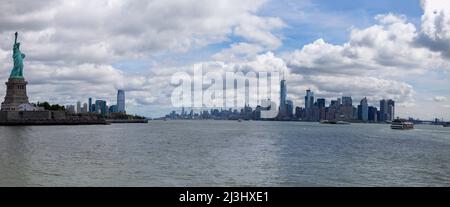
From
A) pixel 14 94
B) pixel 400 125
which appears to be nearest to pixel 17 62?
pixel 14 94

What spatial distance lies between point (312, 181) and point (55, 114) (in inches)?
5302

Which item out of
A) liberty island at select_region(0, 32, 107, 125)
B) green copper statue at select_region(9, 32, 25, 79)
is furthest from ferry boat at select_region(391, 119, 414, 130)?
green copper statue at select_region(9, 32, 25, 79)

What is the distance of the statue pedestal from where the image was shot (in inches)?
5167

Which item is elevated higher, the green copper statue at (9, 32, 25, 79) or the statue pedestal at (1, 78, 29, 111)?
the green copper statue at (9, 32, 25, 79)

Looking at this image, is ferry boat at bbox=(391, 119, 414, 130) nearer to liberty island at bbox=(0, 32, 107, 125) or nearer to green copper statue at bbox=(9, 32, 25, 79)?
liberty island at bbox=(0, 32, 107, 125)

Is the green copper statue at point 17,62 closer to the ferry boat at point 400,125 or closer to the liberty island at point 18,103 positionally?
the liberty island at point 18,103

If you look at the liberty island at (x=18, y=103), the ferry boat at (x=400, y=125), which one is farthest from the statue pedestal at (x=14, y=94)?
the ferry boat at (x=400, y=125)

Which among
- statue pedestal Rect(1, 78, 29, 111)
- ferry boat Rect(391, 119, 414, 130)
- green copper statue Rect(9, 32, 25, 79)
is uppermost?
green copper statue Rect(9, 32, 25, 79)

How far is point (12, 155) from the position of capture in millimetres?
43312

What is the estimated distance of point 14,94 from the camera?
132 metres

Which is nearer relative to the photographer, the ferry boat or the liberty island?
the liberty island

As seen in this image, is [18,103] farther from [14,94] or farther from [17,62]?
[17,62]

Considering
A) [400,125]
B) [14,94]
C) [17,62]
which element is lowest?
[400,125]
